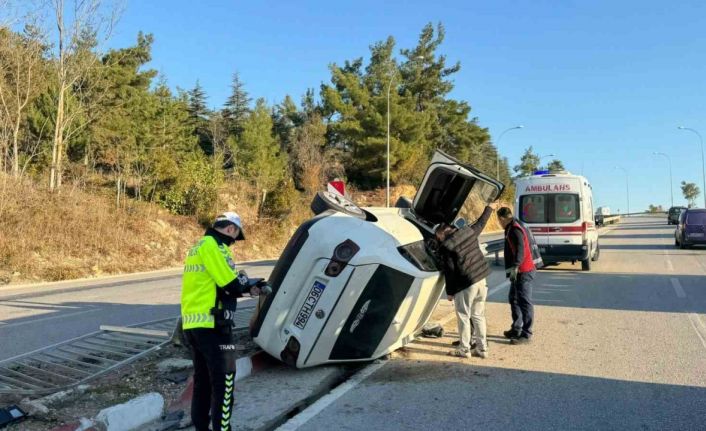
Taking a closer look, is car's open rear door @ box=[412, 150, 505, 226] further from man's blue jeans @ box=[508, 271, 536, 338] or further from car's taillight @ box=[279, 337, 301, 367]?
car's taillight @ box=[279, 337, 301, 367]

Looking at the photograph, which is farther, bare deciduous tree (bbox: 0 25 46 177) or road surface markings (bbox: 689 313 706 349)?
bare deciduous tree (bbox: 0 25 46 177)

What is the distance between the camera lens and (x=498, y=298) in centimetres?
1042

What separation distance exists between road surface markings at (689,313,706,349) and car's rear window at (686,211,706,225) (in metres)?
16.2

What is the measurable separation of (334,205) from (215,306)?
2.03 metres

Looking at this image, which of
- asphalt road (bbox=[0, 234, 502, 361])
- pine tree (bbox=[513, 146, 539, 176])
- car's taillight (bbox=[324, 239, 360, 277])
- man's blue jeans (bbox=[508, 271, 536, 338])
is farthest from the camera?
pine tree (bbox=[513, 146, 539, 176])

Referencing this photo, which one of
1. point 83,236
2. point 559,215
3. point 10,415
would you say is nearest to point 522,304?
point 10,415

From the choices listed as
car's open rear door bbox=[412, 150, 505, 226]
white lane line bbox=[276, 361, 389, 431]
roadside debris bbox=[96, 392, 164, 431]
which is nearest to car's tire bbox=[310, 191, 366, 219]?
car's open rear door bbox=[412, 150, 505, 226]

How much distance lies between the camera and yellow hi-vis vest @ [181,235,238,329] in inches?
143

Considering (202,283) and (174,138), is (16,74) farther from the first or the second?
(202,283)

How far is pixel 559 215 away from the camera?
14727 mm

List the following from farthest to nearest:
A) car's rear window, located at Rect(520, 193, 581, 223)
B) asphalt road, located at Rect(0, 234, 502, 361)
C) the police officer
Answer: car's rear window, located at Rect(520, 193, 581, 223) → asphalt road, located at Rect(0, 234, 502, 361) → the police officer

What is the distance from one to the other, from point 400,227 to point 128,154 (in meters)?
23.4

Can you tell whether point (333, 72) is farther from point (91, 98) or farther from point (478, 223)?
point (478, 223)

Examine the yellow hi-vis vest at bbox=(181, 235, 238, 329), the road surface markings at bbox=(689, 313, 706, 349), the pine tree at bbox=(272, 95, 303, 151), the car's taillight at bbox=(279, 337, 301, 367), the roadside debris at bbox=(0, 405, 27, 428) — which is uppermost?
the pine tree at bbox=(272, 95, 303, 151)
